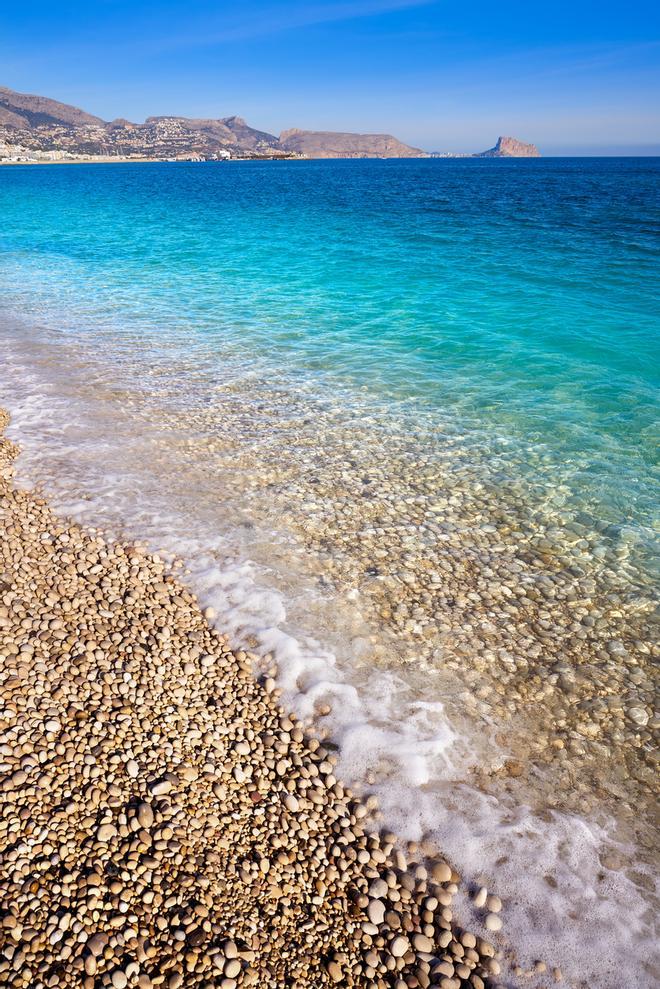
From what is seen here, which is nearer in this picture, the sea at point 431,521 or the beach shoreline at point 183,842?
the beach shoreline at point 183,842

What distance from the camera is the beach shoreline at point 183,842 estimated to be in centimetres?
368

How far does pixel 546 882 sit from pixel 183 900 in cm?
278

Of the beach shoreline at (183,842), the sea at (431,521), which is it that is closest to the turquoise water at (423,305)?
the sea at (431,521)

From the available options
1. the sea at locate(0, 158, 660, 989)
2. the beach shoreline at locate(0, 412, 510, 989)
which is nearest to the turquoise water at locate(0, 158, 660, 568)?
the sea at locate(0, 158, 660, 989)

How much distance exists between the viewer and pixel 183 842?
425 centimetres

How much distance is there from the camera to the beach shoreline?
12.1ft

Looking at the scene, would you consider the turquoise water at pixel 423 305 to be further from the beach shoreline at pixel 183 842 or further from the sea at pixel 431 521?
the beach shoreline at pixel 183 842

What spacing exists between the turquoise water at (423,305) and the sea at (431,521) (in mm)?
140

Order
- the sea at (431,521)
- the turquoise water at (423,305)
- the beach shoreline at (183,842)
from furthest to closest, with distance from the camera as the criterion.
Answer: the turquoise water at (423,305), the sea at (431,521), the beach shoreline at (183,842)

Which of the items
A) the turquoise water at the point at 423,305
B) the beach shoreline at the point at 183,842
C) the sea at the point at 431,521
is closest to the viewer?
the beach shoreline at the point at 183,842

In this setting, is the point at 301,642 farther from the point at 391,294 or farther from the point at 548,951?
the point at 391,294

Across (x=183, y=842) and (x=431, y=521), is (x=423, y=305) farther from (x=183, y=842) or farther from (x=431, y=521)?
(x=183, y=842)

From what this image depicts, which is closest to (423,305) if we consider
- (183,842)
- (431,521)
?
(431,521)

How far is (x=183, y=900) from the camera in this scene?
12.8 feet
